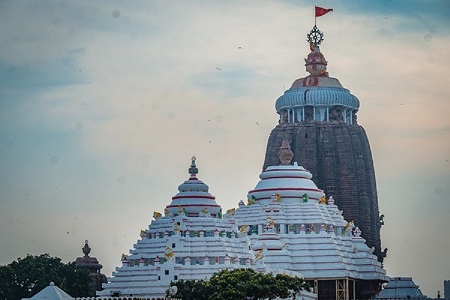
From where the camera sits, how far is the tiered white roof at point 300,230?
118250 millimetres

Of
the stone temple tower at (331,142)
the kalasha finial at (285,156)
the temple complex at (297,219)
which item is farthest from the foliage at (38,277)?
the stone temple tower at (331,142)

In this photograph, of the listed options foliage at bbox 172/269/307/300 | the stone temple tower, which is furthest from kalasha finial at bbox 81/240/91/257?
foliage at bbox 172/269/307/300

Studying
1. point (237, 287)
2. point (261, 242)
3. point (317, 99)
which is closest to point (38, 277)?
point (261, 242)

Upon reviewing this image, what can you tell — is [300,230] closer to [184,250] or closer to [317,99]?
[184,250]

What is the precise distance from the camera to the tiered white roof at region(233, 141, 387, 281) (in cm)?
11825

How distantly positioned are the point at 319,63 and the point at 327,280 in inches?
1182

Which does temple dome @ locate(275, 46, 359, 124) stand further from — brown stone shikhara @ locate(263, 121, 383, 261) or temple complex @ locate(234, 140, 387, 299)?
temple complex @ locate(234, 140, 387, 299)

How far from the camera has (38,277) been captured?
400 ft

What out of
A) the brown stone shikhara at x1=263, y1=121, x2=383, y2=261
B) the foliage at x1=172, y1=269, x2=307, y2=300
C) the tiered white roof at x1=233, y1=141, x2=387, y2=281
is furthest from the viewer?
the brown stone shikhara at x1=263, y1=121, x2=383, y2=261

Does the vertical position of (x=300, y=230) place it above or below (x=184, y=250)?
above

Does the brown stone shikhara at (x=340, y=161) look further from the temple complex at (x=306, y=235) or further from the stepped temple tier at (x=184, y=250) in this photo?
the stepped temple tier at (x=184, y=250)

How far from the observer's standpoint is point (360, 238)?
126 metres

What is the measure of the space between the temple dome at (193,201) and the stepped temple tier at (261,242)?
0.24 feet

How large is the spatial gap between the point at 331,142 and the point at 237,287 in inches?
1771
